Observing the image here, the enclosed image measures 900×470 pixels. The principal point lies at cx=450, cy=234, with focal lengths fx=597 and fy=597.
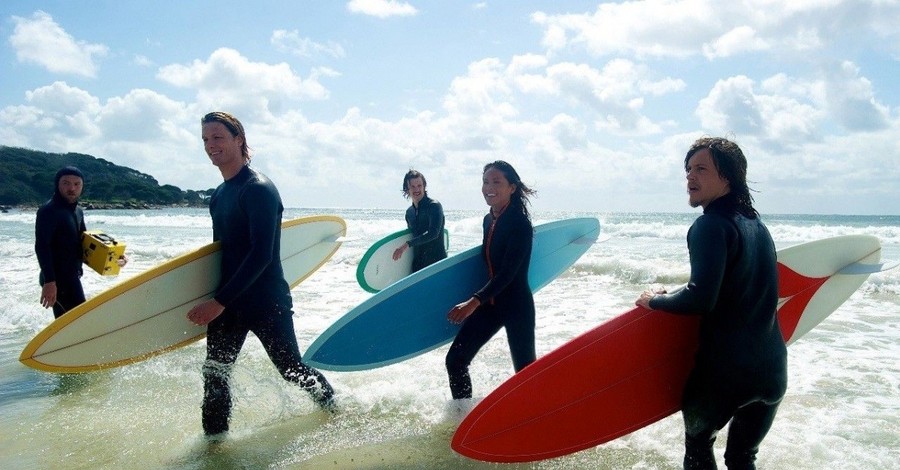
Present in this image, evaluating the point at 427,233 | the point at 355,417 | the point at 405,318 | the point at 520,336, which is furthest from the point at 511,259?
the point at 427,233

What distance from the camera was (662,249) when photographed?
722 inches

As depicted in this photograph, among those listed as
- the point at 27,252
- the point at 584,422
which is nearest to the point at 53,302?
the point at 584,422

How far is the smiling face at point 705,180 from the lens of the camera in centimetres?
203

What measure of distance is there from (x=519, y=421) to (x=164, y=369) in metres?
3.51

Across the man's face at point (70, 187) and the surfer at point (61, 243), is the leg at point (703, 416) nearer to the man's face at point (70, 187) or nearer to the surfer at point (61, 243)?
the surfer at point (61, 243)

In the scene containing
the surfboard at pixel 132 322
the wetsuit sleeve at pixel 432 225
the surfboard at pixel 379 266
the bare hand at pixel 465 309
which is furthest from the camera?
the surfboard at pixel 379 266

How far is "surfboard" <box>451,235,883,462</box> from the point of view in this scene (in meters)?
2.55

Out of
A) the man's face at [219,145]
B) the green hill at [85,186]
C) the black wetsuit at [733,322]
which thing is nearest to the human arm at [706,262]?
the black wetsuit at [733,322]

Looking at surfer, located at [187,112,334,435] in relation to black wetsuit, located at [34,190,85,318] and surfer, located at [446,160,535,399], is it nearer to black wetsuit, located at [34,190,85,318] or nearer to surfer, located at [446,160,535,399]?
surfer, located at [446,160,535,399]

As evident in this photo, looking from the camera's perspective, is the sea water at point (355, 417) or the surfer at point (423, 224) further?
the surfer at point (423, 224)

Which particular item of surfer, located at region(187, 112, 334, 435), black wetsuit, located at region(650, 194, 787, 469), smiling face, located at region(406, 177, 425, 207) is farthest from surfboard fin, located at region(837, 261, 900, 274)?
A: smiling face, located at region(406, 177, 425, 207)

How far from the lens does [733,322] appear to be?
1.96 metres

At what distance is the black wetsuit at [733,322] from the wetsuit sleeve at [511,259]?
114 cm

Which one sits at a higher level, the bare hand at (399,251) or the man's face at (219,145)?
the man's face at (219,145)
